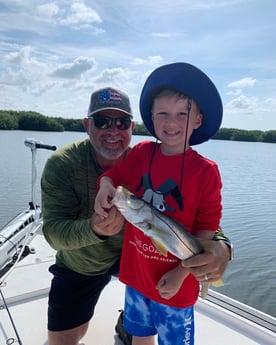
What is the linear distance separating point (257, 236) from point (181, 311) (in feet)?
29.2

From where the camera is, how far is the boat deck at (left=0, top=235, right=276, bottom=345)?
272cm

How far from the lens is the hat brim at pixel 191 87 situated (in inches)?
76.1

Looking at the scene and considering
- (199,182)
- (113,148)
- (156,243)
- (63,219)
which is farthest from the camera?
(113,148)

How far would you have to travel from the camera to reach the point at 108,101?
2.38 meters

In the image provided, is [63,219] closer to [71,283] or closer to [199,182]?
[71,283]

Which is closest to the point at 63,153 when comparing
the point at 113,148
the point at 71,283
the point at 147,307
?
the point at 113,148

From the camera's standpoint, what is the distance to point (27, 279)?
3.46 meters

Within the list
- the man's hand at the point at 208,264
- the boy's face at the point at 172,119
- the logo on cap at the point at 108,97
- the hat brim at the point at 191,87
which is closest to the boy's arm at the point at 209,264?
the man's hand at the point at 208,264

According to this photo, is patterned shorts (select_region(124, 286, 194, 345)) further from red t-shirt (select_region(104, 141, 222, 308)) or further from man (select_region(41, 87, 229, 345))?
man (select_region(41, 87, 229, 345))

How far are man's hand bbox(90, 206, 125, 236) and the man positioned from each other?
220 millimetres

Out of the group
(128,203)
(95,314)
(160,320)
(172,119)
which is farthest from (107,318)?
(172,119)

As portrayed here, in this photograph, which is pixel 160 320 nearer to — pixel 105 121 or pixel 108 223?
pixel 108 223

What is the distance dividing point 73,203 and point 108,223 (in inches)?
27.9

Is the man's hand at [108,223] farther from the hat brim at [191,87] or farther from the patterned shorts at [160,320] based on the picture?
the hat brim at [191,87]
